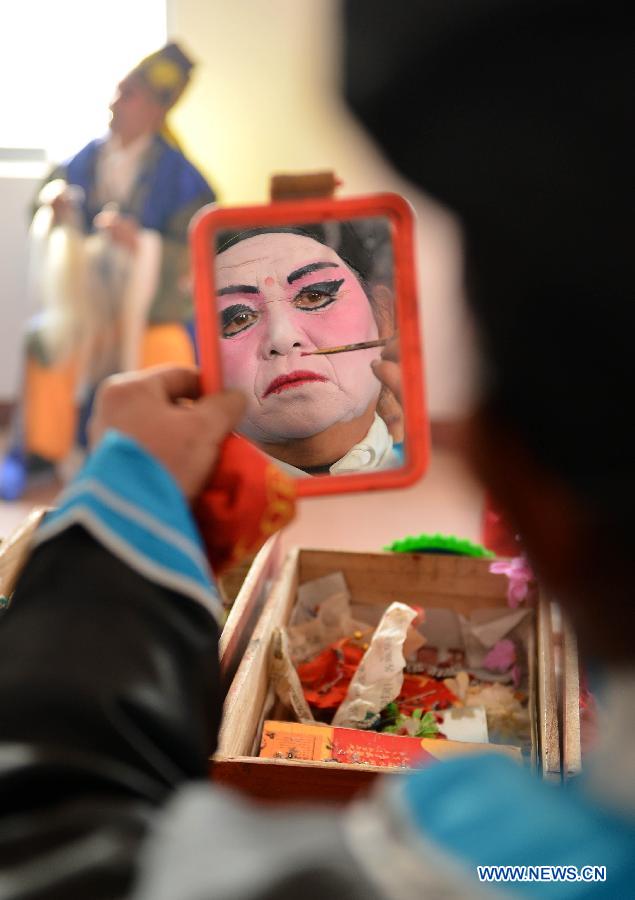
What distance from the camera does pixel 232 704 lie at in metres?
0.86

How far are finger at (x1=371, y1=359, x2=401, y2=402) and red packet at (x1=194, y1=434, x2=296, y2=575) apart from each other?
0.14 metres

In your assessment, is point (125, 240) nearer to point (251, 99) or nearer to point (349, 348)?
point (251, 99)

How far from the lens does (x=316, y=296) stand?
68cm

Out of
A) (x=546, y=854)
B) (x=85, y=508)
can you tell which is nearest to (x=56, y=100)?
(x=85, y=508)

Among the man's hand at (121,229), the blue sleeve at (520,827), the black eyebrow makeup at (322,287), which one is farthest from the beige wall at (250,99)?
the blue sleeve at (520,827)

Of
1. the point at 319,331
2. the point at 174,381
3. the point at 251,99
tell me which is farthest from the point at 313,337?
the point at 251,99

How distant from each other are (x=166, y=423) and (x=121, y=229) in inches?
78.5

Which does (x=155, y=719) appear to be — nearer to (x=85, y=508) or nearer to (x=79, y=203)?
(x=85, y=508)

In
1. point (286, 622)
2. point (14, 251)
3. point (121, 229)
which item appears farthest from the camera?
point (14, 251)

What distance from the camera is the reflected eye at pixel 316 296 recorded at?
67 centimetres

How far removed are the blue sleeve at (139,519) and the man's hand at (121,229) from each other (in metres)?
2.00

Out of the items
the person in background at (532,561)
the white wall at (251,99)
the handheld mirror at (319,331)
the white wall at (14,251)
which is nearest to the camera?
the person in background at (532,561)

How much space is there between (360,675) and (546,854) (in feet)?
2.41

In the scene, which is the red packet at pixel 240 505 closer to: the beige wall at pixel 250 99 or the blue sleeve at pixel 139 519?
the blue sleeve at pixel 139 519
